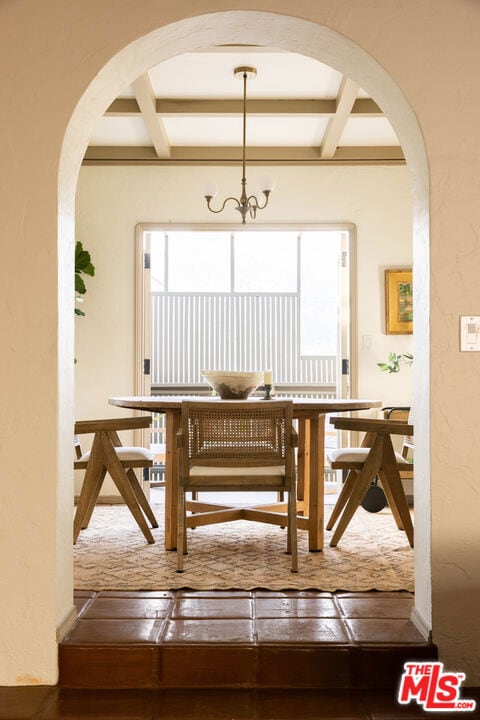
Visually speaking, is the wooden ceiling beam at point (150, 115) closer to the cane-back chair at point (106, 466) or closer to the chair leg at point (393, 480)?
the cane-back chair at point (106, 466)

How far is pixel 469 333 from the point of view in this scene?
195cm

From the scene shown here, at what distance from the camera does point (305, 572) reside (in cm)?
267

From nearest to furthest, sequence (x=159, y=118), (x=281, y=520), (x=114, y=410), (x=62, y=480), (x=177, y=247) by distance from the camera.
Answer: (x=62, y=480) → (x=281, y=520) → (x=159, y=118) → (x=114, y=410) → (x=177, y=247)

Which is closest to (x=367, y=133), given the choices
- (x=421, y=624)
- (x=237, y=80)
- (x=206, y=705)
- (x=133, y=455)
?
(x=237, y=80)

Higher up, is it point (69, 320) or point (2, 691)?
point (69, 320)

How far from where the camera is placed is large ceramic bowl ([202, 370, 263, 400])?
3268 mm

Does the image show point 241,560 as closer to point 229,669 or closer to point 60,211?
point 229,669

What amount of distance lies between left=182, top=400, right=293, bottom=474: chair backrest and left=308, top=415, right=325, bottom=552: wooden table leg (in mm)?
380

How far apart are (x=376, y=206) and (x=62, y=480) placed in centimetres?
350

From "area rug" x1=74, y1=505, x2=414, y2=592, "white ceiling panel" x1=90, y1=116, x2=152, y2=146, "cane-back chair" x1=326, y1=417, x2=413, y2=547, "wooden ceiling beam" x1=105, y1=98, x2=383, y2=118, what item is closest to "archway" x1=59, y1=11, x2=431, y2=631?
"area rug" x1=74, y1=505, x2=414, y2=592

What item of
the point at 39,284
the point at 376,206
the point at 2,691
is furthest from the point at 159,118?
the point at 2,691

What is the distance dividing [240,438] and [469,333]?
117cm

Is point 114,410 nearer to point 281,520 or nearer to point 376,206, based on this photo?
point 281,520

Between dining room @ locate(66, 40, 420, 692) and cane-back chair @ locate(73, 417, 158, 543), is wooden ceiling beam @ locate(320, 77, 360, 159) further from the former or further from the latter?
cane-back chair @ locate(73, 417, 158, 543)
